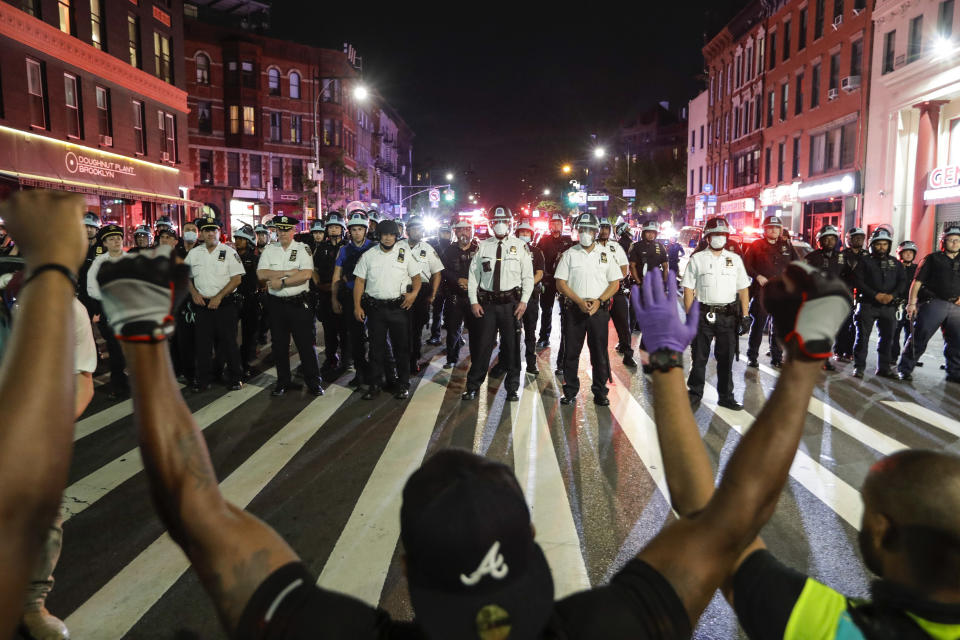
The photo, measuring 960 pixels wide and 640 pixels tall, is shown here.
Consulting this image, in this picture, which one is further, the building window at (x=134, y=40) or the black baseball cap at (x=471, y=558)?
the building window at (x=134, y=40)

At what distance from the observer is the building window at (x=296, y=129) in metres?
49.4

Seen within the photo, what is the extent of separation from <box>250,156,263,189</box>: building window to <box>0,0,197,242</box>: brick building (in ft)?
50.3

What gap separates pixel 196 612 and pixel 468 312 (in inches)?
246

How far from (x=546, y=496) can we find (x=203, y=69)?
4847cm

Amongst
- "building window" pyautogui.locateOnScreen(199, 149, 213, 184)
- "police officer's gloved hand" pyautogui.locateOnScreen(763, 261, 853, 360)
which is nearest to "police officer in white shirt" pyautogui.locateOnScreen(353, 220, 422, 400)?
"police officer's gloved hand" pyautogui.locateOnScreen(763, 261, 853, 360)

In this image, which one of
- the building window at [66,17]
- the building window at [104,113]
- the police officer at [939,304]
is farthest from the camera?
the building window at [104,113]

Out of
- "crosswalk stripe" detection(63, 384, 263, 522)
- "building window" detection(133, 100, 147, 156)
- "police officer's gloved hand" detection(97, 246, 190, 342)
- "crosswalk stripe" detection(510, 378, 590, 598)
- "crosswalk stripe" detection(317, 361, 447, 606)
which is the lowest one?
"crosswalk stripe" detection(63, 384, 263, 522)

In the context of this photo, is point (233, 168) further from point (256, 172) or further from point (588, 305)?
point (588, 305)

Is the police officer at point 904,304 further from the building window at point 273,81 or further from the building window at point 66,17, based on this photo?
the building window at point 273,81

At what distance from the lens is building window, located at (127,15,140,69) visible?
1062 inches

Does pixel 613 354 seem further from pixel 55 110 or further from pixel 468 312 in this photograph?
pixel 55 110

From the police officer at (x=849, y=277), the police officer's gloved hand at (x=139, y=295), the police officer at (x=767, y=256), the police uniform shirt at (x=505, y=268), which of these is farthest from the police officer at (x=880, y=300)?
the police officer's gloved hand at (x=139, y=295)

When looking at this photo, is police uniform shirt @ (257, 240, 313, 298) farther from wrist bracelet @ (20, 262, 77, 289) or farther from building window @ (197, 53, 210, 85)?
building window @ (197, 53, 210, 85)

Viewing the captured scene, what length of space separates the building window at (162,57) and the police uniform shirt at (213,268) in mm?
24388
